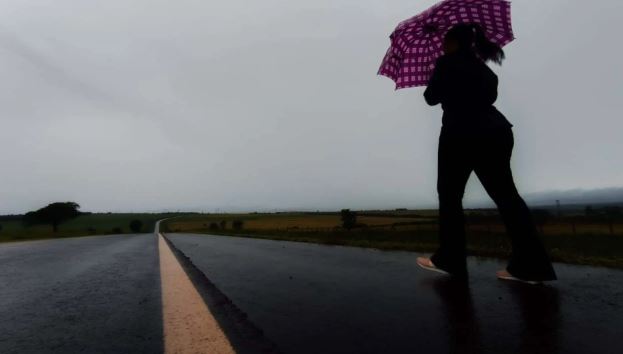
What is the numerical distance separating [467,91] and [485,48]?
0.65 metres

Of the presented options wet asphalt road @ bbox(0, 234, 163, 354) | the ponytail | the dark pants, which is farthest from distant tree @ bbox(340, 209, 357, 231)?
the ponytail

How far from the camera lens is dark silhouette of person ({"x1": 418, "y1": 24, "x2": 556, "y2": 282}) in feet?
11.1

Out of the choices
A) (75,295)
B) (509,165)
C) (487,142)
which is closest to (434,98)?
(487,142)

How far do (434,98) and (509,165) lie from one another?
962 mm

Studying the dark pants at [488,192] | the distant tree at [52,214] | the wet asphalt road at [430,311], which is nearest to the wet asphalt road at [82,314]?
the wet asphalt road at [430,311]

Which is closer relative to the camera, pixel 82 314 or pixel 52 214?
pixel 82 314

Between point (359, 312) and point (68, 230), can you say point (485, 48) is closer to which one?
point (359, 312)

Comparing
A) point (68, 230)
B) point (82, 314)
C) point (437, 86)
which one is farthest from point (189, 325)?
point (68, 230)

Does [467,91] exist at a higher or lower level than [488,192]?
higher

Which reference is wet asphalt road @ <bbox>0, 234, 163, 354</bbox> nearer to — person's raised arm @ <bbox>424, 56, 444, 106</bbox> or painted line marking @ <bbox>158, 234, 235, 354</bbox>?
painted line marking @ <bbox>158, 234, 235, 354</bbox>

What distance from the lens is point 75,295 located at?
3.59 metres

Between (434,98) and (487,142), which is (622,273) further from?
(434,98)

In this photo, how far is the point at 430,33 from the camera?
422cm

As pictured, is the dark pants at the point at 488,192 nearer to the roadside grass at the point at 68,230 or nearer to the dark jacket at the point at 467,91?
the dark jacket at the point at 467,91
